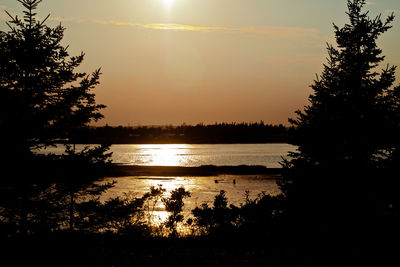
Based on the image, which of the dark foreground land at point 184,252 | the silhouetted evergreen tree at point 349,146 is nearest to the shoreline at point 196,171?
the silhouetted evergreen tree at point 349,146

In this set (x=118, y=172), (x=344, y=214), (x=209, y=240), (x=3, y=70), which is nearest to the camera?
(x=209, y=240)

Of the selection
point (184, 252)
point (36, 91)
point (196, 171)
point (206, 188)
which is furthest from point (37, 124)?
point (196, 171)

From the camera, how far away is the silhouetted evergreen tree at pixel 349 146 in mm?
17500

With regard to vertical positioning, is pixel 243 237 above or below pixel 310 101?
below

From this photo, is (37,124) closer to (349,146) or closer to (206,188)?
(349,146)

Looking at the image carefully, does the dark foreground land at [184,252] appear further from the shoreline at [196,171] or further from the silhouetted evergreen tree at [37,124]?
the shoreline at [196,171]

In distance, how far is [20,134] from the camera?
1573 cm

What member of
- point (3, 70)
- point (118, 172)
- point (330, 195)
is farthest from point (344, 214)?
point (118, 172)

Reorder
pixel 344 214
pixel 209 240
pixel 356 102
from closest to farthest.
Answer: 1. pixel 209 240
2. pixel 344 214
3. pixel 356 102

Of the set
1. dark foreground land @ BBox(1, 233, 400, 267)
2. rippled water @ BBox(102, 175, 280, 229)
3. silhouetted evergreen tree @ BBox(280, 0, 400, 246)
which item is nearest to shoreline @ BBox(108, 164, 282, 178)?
rippled water @ BBox(102, 175, 280, 229)

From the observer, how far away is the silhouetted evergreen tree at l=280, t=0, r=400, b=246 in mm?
17500

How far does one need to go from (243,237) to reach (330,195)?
4.73m

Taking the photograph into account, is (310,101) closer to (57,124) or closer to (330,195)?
(330,195)

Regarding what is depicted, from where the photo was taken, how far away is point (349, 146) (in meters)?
19.0
